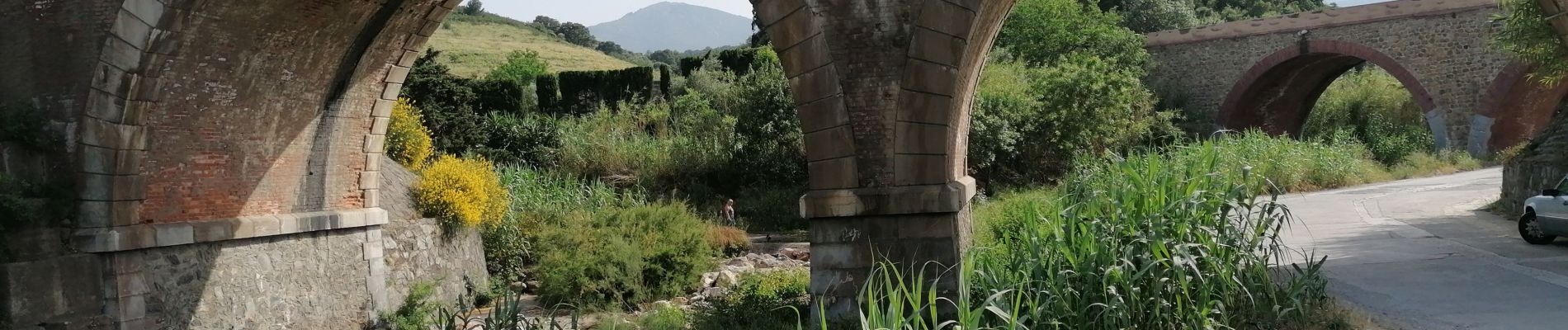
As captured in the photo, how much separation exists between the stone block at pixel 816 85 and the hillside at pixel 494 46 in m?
33.8

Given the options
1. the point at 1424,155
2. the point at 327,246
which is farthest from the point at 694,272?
the point at 1424,155

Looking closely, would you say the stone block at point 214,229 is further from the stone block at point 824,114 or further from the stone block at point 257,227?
the stone block at point 824,114

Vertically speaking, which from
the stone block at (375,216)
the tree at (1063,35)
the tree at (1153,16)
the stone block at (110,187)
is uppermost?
the tree at (1153,16)

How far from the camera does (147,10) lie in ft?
26.8

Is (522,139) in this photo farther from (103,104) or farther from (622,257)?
(103,104)

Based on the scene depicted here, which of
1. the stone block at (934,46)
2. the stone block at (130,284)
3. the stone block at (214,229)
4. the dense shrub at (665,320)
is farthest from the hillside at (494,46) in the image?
the stone block at (934,46)

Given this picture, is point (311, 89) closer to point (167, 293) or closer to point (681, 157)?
point (167, 293)

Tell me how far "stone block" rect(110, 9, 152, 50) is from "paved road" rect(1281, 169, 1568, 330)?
8.52 meters

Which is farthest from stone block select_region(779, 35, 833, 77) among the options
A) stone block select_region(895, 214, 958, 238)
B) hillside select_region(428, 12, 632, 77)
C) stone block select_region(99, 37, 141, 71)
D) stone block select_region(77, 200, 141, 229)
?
hillside select_region(428, 12, 632, 77)

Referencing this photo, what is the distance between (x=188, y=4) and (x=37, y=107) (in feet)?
4.77

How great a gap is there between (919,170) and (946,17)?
995 millimetres

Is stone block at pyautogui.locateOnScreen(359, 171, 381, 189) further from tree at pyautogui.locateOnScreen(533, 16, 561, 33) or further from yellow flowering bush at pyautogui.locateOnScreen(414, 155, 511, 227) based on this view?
tree at pyautogui.locateOnScreen(533, 16, 561, 33)

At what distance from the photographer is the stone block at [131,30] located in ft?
26.8

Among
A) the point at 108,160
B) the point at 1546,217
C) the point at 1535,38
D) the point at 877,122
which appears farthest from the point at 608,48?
the point at 877,122
